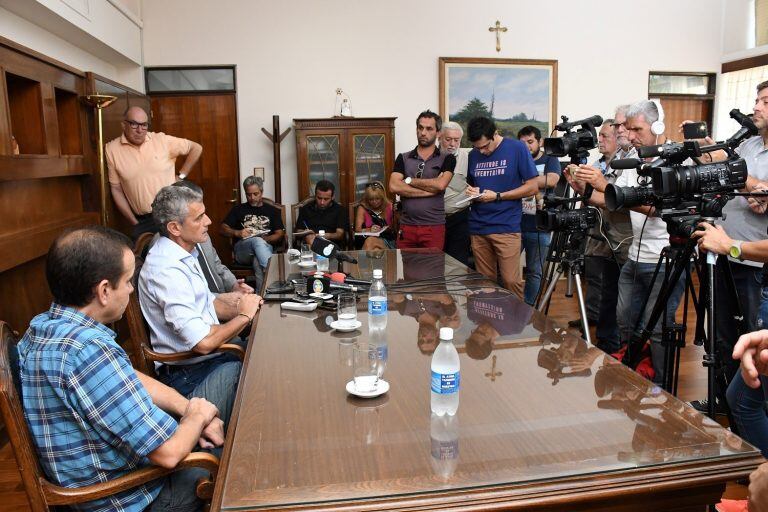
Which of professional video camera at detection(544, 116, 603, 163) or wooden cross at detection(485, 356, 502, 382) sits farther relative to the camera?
professional video camera at detection(544, 116, 603, 163)

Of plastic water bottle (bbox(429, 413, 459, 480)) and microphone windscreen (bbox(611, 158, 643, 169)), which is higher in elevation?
microphone windscreen (bbox(611, 158, 643, 169))

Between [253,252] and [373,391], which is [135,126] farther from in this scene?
[373,391]

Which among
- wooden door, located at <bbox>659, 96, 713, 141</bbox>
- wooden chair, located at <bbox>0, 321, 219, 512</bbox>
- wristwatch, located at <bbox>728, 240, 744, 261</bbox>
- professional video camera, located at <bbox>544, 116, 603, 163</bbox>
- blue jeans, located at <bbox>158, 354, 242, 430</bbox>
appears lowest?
blue jeans, located at <bbox>158, 354, 242, 430</bbox>

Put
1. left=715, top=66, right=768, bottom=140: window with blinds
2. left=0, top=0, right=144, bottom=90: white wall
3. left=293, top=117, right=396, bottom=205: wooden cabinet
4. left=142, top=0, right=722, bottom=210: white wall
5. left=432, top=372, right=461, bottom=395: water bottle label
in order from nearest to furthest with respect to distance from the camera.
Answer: left=432, top=372, right=461, bottom=395: water bottle label → left=0, top=0, right=144, bottom=90: white wall → left=293, top=117, right=396, bottom=205: wooden cabinet → left=142, top=0, right=722, bottom=210: white wall → left=715, top=66, right=768, bottom=140: window with blinds

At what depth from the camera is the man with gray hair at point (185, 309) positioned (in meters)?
2.00

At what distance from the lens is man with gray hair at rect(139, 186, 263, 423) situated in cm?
200

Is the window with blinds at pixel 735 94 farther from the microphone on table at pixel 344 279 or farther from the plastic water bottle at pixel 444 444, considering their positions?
the plastic water bottle at pixel 444 444

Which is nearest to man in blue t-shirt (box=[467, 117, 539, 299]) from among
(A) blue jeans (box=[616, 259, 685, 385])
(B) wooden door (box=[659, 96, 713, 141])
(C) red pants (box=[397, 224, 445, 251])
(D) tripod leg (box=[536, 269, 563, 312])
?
(C) red pants (box=[397, 224, 445, 251])

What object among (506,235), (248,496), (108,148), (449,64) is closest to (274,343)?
(248,496)

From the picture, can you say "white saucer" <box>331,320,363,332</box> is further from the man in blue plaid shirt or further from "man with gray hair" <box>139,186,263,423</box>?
the man in blue plaid shirt

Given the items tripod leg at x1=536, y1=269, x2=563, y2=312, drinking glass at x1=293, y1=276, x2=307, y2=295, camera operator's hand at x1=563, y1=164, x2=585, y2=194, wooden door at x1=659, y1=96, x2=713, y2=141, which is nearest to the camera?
drinking glass at x1=293, y1=276, x2=307, y2=295

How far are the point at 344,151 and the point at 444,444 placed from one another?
460cm

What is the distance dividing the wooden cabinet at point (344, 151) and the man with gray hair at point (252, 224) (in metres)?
0.55

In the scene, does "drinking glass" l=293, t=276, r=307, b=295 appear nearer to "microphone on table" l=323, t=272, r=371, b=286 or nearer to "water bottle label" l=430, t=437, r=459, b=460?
"microphone on table" l=323, t=272, r=371, b=286
